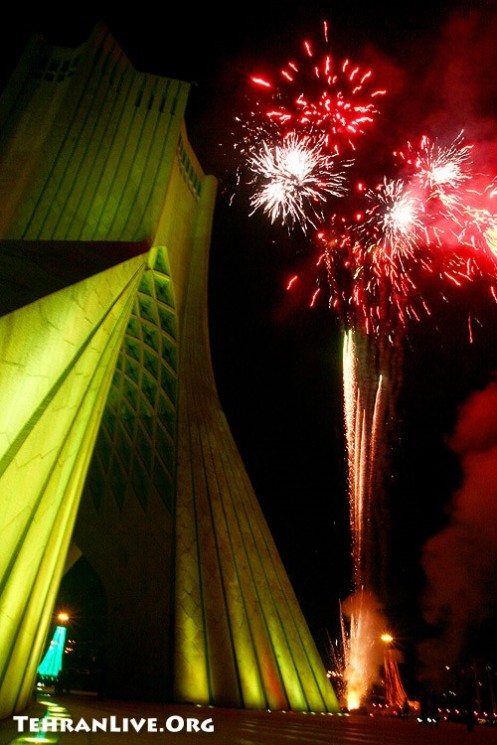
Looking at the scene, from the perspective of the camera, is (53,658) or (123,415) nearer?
(123,415)

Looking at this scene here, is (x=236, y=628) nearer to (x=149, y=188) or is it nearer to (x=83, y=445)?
(x=83, y=445)

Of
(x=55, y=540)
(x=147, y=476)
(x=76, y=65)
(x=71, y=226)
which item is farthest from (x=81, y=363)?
(x=76, y=65)

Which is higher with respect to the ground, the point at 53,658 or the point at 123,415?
the point at 123,415

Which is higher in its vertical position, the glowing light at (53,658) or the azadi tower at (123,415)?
the azadi tower at (123,415)

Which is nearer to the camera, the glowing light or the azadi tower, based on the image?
the azadi tower

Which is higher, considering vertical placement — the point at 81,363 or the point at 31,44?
the point at 31,44

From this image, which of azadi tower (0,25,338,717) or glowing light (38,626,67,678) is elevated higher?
azadi tower (0,25,338,717)

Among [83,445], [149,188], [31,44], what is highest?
[31,44]

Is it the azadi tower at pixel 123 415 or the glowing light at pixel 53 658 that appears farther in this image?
the glowing light at pixel 53 658
